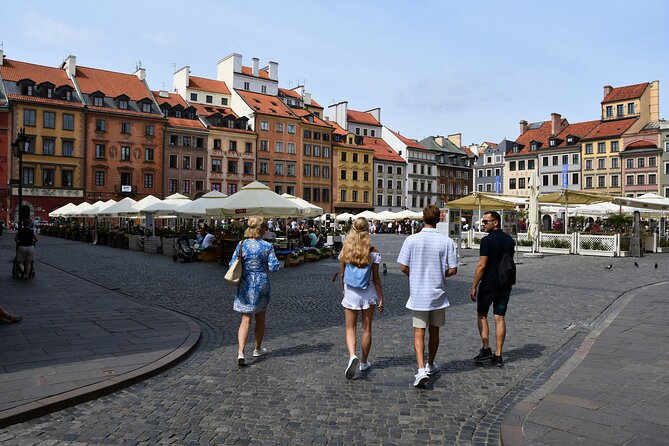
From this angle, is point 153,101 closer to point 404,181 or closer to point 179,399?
point 404,181

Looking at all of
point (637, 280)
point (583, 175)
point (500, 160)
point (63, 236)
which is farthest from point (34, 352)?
point (500, 160)

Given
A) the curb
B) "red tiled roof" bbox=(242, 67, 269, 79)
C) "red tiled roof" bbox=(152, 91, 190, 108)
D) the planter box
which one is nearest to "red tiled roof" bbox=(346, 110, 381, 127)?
"red tiled roof" bbox=(242, 67, 269, 79)

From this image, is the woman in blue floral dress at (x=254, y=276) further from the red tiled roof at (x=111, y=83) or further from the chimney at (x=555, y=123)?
the chimney at (x=555, y=123)

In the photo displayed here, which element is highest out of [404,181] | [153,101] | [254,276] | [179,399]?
[153,101]

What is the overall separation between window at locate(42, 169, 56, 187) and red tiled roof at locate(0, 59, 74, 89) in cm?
870

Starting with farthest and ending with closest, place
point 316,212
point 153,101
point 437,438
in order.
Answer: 1. point 153,101
2. point 316,212
3. point 437,438

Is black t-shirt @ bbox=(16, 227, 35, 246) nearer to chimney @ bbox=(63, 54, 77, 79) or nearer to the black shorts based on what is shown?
the black shorts

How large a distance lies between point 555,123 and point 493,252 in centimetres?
7705

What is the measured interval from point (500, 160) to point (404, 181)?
15.6 metres

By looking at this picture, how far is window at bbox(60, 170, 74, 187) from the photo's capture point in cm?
5360

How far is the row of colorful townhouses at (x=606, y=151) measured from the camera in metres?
65.1

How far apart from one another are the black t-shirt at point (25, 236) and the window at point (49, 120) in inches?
1719

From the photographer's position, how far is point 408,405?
514 centimetres

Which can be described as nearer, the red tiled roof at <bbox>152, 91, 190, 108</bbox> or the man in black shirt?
the man in black shirt
